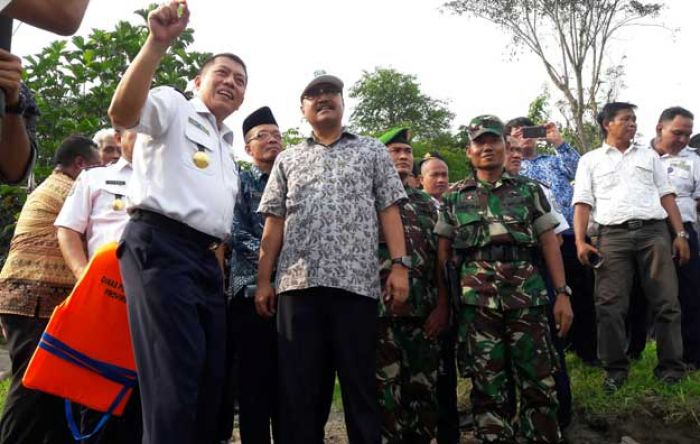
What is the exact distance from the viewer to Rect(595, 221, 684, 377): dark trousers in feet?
14.4

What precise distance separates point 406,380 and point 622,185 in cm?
227

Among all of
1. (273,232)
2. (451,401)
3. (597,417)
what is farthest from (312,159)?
(597,417)

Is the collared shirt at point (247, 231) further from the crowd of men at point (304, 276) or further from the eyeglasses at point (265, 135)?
the eyeglasses at point (265, 135)

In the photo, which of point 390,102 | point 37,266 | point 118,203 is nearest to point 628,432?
point 118,203

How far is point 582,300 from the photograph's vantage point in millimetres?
5137

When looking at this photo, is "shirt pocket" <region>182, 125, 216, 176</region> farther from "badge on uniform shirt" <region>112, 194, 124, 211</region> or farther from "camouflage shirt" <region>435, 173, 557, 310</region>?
"camouflage shirt" <region>435, 173, 557, 310</region>

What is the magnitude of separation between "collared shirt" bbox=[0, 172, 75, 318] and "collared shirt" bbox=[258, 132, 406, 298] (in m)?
1.21

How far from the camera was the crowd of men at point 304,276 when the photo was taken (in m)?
2.50

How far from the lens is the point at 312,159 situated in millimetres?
3299

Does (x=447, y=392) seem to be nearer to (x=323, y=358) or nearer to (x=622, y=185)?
(x=323, y=358)

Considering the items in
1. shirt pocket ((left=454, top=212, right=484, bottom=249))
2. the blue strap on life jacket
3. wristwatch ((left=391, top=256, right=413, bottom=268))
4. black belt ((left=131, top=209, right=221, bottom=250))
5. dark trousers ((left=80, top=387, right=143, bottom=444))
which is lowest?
dark trousers ((left=80, top=387, right=143, bottom=444))

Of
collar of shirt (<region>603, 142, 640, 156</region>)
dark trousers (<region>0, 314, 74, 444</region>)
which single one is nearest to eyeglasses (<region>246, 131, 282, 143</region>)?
dark trousers (<region>0, 314, 74, 444</region>)

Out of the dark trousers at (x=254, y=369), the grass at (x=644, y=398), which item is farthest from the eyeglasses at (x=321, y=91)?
the grass at (x=644, y=398)

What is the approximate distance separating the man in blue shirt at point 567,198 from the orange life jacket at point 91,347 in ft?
10.7
